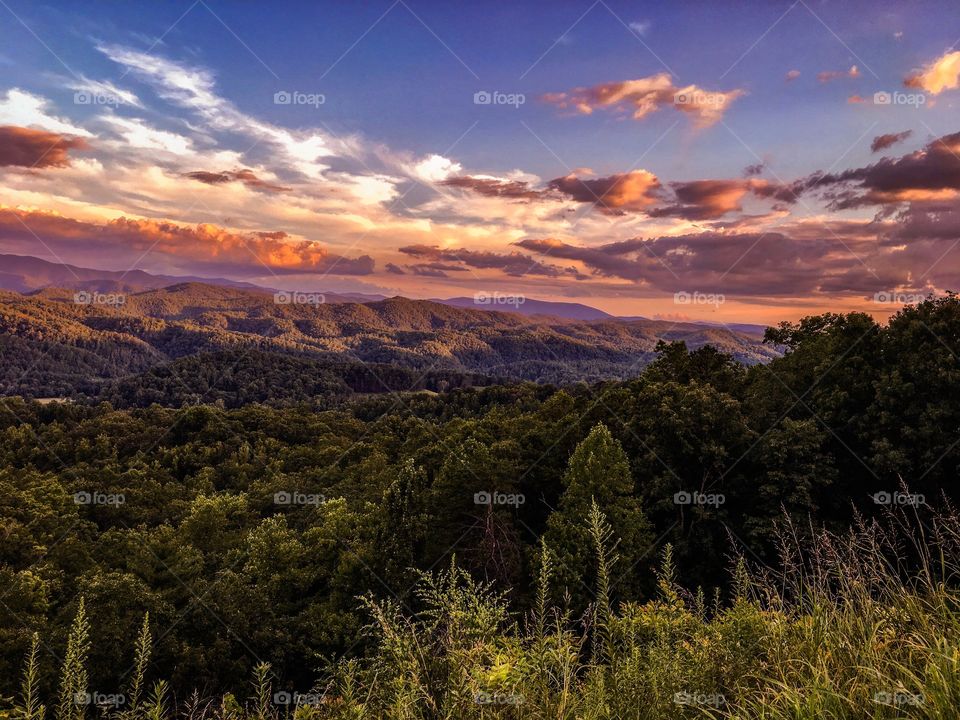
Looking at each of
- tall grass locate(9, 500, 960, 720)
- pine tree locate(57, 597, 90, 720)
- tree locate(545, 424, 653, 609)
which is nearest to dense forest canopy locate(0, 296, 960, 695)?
tree locate(545, 424, 653, 609)

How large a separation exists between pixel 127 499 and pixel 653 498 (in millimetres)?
43976

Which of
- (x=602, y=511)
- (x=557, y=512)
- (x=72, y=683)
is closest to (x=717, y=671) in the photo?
(x=72, y=683)

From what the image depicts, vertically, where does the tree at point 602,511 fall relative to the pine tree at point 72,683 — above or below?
below

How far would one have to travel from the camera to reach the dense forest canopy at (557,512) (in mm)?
20016

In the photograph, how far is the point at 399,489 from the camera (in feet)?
89.7

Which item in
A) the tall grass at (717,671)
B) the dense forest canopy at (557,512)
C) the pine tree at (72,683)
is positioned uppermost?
the tall grass at (717,671)

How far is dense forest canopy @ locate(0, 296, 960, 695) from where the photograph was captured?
788 inches

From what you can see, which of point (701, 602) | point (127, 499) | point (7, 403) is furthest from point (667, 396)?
point (7, 403)

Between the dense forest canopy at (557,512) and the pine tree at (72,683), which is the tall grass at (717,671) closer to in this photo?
the pine tree at (72,683)

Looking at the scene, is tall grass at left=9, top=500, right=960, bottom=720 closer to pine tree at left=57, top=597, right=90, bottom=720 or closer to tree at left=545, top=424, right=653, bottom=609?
pine tree at left=57, top=597, right=90, bottom=720

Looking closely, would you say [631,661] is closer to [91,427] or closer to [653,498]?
[653,498]

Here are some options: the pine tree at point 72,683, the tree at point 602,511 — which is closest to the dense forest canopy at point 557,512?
the tree at point 602,511

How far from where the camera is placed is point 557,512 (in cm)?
2320

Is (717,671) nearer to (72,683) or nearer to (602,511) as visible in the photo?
(72,683)
